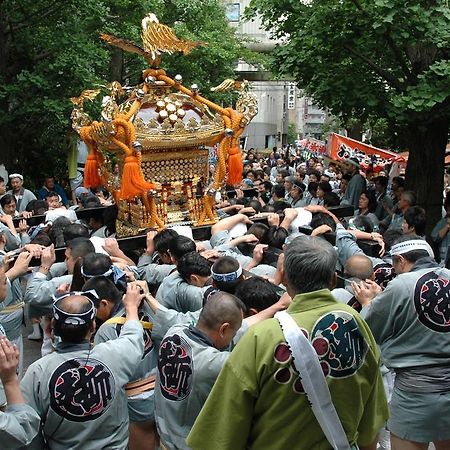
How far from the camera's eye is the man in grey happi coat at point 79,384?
2.71m

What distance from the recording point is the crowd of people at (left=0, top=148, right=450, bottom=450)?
84.1 inches

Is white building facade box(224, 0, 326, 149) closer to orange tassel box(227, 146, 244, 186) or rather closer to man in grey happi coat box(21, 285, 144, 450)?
orange tassel box(227, 146, 244, 186)

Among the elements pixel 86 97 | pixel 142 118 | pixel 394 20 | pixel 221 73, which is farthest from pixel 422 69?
pixel 221 73

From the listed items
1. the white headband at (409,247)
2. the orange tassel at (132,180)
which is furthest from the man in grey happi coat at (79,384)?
the orange tassel at (132,180)

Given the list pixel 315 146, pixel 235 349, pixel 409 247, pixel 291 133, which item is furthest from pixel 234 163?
pixel 291 133

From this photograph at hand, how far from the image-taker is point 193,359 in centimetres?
284

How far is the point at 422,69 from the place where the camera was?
320 inches

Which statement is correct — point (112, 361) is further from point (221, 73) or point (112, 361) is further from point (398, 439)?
point (221, 73)

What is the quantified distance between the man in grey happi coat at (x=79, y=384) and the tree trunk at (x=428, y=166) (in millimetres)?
6701

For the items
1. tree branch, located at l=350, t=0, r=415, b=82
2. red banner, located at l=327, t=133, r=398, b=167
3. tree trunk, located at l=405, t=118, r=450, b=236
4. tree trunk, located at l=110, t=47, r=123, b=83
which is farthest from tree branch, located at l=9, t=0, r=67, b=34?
red banner, located at l=327, t=133, r=398, b=167

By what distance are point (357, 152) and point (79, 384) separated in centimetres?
1209

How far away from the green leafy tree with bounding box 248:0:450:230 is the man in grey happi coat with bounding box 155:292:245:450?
5165 millimetres

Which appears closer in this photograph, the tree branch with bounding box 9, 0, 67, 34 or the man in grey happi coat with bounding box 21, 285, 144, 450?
the man in grey happi coat with bounding box 21, 285, 144, 450

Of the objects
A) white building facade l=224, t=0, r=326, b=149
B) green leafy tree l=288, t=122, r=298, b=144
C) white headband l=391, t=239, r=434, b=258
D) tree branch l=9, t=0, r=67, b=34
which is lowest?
green leafy tree l=288, t=122, r=298, b=144
